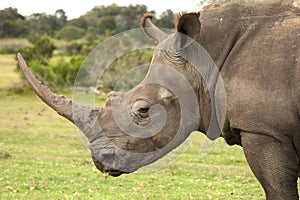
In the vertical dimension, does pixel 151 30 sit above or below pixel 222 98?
above

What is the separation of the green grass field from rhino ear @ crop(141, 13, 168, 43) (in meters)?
3.38

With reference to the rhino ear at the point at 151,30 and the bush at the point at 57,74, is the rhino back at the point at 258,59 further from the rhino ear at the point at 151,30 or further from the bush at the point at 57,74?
the bush at the point at 57,74

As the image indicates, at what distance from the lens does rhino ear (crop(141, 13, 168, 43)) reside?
5184 mm

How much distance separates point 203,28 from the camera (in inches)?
189

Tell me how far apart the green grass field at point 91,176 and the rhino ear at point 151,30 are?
338cm

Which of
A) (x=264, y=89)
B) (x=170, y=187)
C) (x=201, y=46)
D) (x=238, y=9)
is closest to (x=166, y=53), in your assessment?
(x=201, y=46)

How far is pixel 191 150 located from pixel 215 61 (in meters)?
9.52

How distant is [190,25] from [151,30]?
0.62 meters

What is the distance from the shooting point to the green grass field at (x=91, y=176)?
28.0 feet

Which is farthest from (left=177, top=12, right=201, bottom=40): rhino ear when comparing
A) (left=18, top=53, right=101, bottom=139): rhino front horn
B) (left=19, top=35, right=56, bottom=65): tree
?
(left=19, top=35, right=56, bottom=65): tree

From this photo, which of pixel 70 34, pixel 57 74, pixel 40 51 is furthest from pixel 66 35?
pixel 57 74

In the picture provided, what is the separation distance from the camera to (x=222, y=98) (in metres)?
4.56

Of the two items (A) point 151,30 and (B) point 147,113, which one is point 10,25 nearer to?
(A) point 151,30


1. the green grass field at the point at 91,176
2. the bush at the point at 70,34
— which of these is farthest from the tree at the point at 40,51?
the green grass field at the point at 91,176
